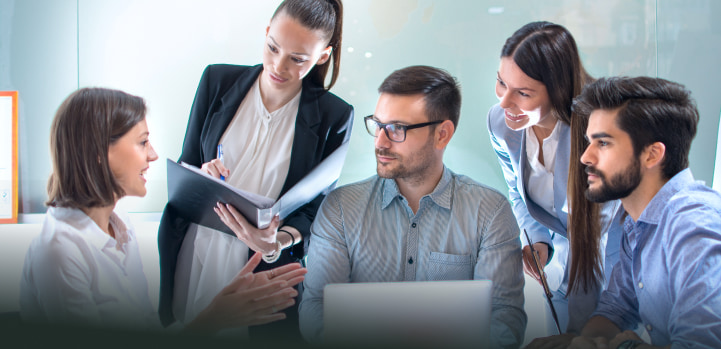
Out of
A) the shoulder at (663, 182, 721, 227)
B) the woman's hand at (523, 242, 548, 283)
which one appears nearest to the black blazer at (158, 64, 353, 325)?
the woman's hand at (523, 242, 548, 283)

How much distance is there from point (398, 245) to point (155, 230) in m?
0.74

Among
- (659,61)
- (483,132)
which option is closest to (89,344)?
(483,132)

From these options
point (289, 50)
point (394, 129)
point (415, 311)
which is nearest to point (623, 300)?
point (415, 311)

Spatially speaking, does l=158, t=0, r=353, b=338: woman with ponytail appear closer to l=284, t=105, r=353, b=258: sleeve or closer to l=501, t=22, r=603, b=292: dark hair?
l=284, t=105, r=353, b=258: sleeve

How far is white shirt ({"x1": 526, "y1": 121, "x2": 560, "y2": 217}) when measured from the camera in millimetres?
1568

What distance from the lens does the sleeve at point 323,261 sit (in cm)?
145

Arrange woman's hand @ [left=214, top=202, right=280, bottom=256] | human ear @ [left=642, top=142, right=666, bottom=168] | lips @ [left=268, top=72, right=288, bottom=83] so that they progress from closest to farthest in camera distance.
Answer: human ear @ [left=642, top=142, right=666, bottom=168] < woman's hand @ [left=214, top=202, right=280, bottom=256] < lips @ [left=268, top=72, right=288, bottom=83]

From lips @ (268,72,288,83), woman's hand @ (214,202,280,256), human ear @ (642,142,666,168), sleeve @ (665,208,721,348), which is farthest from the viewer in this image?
lips @ (268,72,288,83)

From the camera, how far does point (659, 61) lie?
167 cm

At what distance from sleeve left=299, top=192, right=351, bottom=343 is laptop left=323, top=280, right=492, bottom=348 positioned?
1.06 feet

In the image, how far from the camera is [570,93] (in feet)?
4.87

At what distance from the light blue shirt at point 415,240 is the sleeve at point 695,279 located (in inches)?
15.3

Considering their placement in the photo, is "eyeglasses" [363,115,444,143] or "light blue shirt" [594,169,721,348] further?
"eyeglasses" [363,115,444,143]

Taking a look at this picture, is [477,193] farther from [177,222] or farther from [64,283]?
[64,283]
